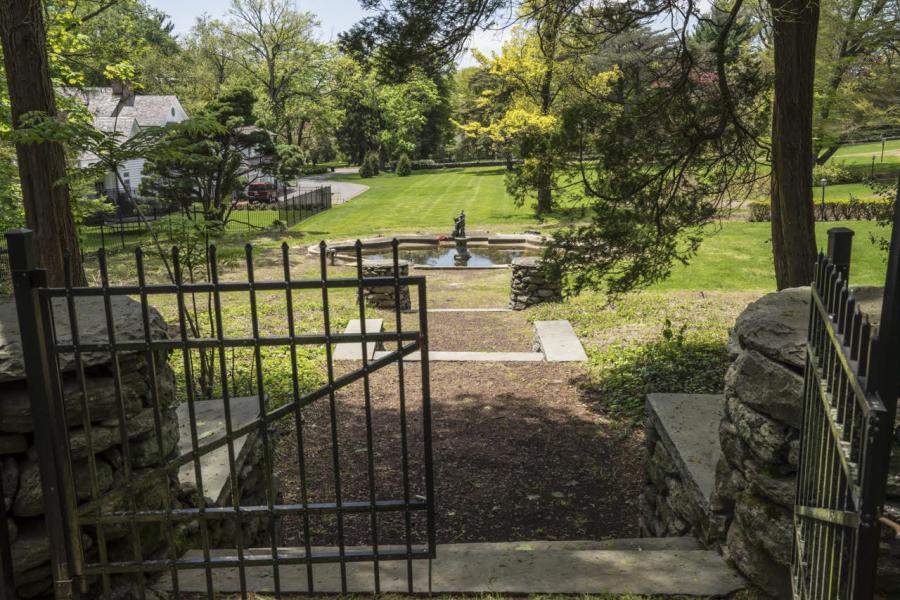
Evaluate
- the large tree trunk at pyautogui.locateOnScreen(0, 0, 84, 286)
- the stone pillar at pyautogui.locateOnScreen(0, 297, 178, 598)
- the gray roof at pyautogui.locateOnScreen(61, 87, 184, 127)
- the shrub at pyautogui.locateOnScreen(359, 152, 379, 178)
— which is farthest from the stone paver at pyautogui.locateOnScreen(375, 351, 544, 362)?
the shrub at pyautogui.locateOnScreen(359, 152, 379, 178)

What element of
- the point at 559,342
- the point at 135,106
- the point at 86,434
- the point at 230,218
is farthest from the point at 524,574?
the point at 135,106


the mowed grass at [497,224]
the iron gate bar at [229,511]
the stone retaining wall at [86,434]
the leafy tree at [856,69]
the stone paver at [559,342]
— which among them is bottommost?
the stone paver at [559,342]

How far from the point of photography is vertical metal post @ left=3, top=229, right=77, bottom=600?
3.07 m

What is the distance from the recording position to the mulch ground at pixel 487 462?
5281 mm

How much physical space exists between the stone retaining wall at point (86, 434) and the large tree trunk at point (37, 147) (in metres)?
3.99

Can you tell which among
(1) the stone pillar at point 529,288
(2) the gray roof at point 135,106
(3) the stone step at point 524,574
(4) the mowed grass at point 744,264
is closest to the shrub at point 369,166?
(2) the gray roof at point 135,106

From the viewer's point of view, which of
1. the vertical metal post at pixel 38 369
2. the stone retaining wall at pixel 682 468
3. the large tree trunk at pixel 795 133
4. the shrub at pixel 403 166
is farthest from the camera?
the shrub at pixel 403 166

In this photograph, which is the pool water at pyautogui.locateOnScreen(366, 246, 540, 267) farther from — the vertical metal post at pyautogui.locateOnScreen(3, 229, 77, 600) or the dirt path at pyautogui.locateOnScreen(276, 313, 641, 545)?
the vertical metal post at pyautogui.locateOnScreen(3, 229, 77, 600)

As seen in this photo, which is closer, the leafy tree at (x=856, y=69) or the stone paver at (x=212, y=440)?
the stone paver at (x=212, y=440)

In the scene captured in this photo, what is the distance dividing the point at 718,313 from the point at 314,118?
3733 centimetres

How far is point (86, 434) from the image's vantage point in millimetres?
3113

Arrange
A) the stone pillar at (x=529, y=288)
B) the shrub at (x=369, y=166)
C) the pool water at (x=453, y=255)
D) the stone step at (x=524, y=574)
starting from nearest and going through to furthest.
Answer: the stone step at (x=524, y=574), the stone pillar at (x=529, y=288), the pool water at (x=453, y=255), the shrub at (x=369, y=166)

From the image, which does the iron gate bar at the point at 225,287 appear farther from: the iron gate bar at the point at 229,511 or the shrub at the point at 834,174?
the shrub at the point at 834,174

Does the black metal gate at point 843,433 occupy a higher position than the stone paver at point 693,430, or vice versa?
the black metal gate at point 843,433
